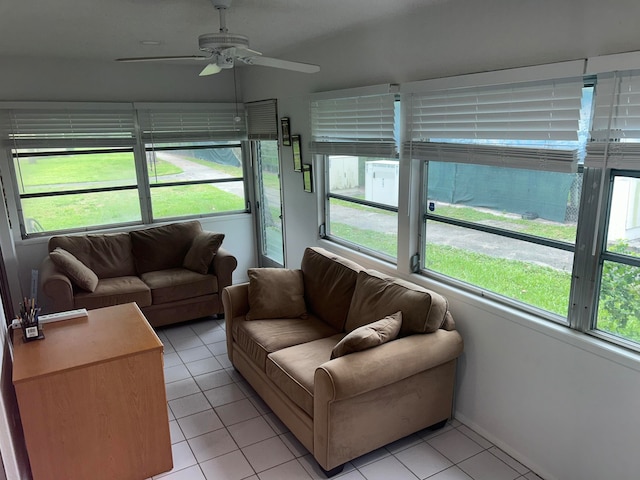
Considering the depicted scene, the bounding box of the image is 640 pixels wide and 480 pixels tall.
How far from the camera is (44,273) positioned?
158 inches

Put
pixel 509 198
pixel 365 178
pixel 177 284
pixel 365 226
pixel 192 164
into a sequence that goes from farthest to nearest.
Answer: pixel 192 164 < pixel 177 284 < pixel 365 226 < pixel 365 178 < pixel 509 198

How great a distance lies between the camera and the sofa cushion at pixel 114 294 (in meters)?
4.00

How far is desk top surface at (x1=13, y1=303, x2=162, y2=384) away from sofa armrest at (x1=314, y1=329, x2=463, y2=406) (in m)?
0.90

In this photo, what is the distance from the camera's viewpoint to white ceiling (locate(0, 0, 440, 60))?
261 cm

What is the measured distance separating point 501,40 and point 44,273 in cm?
391

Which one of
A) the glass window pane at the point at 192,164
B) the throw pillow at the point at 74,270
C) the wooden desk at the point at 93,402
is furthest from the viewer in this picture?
the glass window pane at the point at 192,164

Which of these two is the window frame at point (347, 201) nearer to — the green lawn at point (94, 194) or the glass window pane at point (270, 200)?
the glass window pane at point (270, 200)

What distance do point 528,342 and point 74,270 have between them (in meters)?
3.54

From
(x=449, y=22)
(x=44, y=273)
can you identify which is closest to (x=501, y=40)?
(x=449, y=22)

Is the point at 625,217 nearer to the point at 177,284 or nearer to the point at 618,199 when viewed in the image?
the point at 618,199

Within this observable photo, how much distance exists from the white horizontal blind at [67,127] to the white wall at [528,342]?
2.70 metres

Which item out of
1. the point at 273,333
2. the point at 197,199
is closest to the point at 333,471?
the point at 273,333

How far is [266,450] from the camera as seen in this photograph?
109 inches

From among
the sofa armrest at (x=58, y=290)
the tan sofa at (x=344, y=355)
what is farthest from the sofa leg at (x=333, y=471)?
the sofa armrest at (x=58, y=290)
